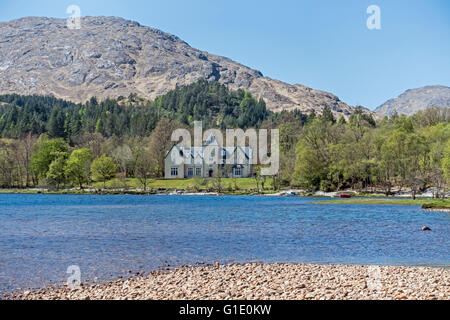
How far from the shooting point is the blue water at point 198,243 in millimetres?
22391

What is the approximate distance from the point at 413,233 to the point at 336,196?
180ft

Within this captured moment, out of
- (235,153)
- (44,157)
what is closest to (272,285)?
(44,157)

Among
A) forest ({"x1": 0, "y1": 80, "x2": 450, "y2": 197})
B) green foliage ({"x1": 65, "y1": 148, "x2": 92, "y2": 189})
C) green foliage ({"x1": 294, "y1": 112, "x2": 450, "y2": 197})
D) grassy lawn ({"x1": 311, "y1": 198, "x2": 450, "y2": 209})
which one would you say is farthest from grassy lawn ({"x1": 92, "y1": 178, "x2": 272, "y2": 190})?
grassy lawn ({"x1": 311, "y1": 198, "x2": 450, "y2": 209})

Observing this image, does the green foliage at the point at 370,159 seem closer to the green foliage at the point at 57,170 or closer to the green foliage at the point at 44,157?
the green foliage at the point at 57,170

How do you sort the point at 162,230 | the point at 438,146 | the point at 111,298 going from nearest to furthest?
the point at 111,298 → the point at 162,230 → the point at 438,146

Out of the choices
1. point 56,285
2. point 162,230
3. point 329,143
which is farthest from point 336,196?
point 56,285

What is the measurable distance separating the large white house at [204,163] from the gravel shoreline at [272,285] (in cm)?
10680

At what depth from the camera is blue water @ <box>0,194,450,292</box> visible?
22.4m

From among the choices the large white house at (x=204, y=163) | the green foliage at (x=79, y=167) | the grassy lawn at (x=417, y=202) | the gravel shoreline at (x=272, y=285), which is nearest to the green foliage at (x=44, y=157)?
the green foliage at (x=79, y=167)

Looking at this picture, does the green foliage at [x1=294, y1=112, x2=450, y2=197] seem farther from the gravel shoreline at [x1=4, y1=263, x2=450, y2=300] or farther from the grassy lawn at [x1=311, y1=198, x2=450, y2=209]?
the gravel shoreline at [x1=4, y1=263, x2=450, y2=300]

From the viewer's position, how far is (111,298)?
1473 cm

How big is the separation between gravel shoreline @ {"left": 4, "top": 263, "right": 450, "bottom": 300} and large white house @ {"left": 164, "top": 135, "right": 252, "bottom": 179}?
107 metres

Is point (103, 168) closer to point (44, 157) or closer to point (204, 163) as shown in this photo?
point (44, 157)

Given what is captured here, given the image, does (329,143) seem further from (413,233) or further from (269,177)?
(413,233)
